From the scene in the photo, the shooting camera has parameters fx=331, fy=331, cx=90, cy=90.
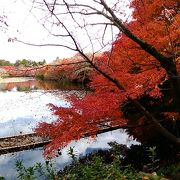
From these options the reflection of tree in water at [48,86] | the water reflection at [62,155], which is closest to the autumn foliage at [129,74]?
the water reflection at [62,155]

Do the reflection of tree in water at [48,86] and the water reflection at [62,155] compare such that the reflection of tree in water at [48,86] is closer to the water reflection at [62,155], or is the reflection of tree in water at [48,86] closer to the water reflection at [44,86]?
the water reflection at [44,86]

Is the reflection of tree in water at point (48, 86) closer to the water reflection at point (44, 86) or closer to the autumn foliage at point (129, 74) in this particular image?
the water reflection at point (44, 86)

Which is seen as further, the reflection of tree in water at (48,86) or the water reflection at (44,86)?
the water reflection at (44,86)

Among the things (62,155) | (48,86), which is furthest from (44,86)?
(62,155)

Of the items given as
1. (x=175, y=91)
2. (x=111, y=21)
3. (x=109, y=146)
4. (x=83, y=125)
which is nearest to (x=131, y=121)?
(x=109, y=146)

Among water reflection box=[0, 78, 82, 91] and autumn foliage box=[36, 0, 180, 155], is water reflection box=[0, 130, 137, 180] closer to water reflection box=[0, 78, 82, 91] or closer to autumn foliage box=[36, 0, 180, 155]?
autumn foliage box=[36, 0, 180, 155]

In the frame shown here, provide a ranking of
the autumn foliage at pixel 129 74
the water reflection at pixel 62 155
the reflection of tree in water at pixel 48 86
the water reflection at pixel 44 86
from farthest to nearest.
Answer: the water reflection at pixel 44 86
the reflection of tree in water at pixel 48 86
the water reflection at pixel 62 155
the autumn foliage at pixel 129 74

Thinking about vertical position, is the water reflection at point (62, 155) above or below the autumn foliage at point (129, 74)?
below

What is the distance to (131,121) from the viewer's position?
1577 centimetres

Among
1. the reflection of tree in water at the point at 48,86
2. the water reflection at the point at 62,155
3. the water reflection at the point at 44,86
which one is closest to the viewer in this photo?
the water reflection at the point at 62,155

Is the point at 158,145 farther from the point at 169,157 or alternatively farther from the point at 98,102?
the point at 98,102

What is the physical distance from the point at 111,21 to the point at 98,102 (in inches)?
218

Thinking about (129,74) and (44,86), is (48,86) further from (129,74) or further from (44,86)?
(129,74)

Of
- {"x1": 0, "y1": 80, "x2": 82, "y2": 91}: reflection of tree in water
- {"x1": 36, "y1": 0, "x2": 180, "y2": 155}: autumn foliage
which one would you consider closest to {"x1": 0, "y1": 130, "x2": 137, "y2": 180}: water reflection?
{"x1": 36, "y1": 0, "x2": 180, "y2": 155}: autumn foliage
